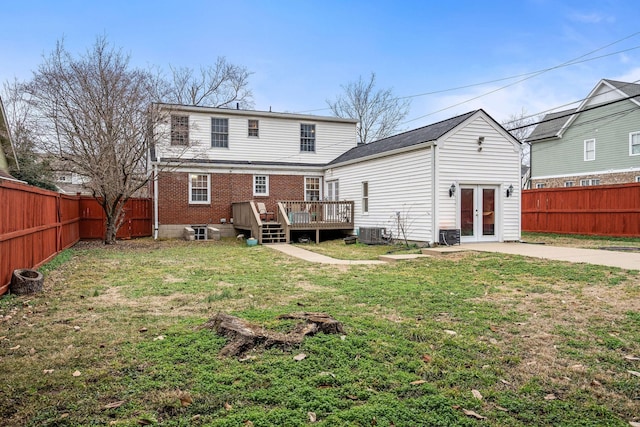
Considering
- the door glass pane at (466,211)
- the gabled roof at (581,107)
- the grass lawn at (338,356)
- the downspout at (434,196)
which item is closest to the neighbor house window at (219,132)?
the downspout at (434,196)

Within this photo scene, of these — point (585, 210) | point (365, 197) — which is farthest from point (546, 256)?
point (585, 210)

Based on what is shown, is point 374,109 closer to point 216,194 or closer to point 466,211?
point 216,194

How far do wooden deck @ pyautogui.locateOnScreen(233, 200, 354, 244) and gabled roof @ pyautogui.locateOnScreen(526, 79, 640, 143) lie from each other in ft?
35.6

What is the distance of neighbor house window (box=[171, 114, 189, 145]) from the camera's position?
18.1 metres

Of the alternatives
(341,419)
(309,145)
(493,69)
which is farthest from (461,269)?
(493,69)

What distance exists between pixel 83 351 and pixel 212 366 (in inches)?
54.2

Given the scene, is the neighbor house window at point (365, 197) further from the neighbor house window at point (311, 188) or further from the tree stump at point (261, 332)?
the tree stump at point (261, 332)

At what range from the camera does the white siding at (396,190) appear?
43.8ft

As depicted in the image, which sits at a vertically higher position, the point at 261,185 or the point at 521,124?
the point at 521,124

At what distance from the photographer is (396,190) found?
48.5 feet

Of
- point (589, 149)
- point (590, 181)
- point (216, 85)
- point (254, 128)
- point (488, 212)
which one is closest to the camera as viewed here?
point (488, 212)

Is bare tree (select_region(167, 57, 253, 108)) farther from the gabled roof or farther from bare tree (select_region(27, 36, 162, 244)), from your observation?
the gabled roof

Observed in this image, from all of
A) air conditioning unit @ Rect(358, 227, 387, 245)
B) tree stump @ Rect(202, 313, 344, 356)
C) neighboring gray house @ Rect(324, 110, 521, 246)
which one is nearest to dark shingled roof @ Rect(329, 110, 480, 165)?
neighboring gray house @ Rect(324, 110, 521, 246)

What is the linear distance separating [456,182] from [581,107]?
A: 16.9 metres
